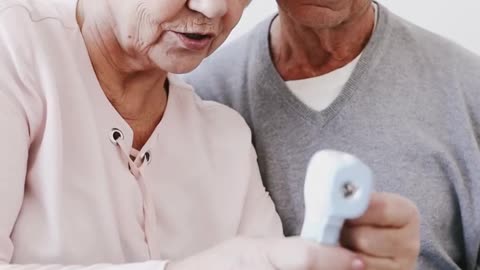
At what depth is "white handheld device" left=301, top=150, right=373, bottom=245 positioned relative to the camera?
0.56m

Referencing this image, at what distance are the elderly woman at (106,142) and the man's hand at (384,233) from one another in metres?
0.16

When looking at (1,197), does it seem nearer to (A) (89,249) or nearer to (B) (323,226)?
(A) (89,249)

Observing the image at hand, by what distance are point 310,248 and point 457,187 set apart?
57 centimetres

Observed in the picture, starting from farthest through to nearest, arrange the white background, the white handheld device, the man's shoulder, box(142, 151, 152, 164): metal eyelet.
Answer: the white background, the man's shoulder, box(142, 151, 152, 164): metal eyelet, the white handheld device

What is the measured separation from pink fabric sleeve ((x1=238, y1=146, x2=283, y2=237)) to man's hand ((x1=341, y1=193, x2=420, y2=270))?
1.17 feet

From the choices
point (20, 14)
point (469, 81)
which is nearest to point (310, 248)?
Result: point (20, 14)

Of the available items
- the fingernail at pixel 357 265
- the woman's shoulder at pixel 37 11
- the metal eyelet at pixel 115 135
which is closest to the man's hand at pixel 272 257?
the fingernail at pixel 357 265

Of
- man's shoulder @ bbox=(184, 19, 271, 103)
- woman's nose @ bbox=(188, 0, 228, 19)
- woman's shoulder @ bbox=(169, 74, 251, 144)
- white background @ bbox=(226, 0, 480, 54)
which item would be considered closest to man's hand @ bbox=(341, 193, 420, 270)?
woman's nose @ bbox=(188, 0, 228, 19)

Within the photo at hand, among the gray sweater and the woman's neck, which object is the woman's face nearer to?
the woman's neck

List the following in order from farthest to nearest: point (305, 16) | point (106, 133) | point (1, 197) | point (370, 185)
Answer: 1. point (305, 16)
2. point (106, 133)
3. point (1, 197)
4. point (370, 185)

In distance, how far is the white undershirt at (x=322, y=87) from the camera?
1.15 meters

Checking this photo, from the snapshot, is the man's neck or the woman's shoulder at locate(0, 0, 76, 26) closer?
the woman's shoulder at locate(0, 0, 76, 26)

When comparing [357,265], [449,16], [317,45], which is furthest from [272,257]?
[449,16]

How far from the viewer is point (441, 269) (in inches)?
43.6
